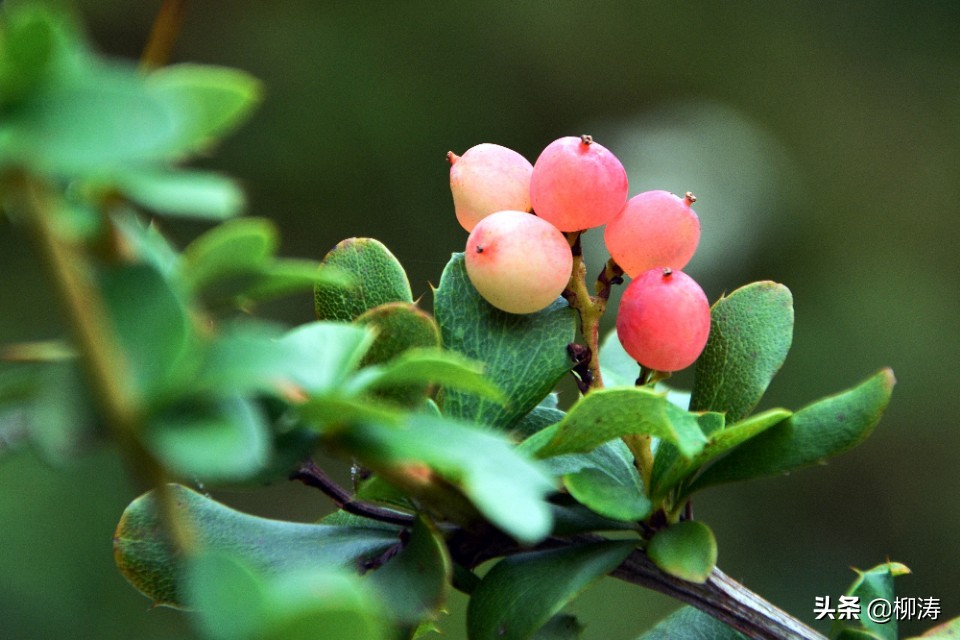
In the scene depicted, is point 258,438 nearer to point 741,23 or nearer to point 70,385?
point 70,385

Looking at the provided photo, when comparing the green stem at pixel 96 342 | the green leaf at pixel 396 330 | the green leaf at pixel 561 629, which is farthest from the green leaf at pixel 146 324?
the green leaf at pixel 561 629

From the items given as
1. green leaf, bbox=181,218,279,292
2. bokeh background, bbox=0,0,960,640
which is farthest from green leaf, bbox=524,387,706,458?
bokeh background, bbox=0,0,960,640

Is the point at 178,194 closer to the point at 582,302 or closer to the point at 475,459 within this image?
the point at 475,459

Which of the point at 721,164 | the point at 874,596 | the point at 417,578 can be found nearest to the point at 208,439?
the point at 417,578

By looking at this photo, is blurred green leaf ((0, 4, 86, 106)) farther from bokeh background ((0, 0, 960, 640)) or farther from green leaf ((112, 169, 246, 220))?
bokeh background ((0, 0, 960, 640))

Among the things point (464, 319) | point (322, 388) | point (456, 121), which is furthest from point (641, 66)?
point (322, 388)

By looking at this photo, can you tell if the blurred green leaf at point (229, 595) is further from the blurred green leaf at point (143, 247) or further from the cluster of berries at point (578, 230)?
the cluster of berries at point (578, 230)
